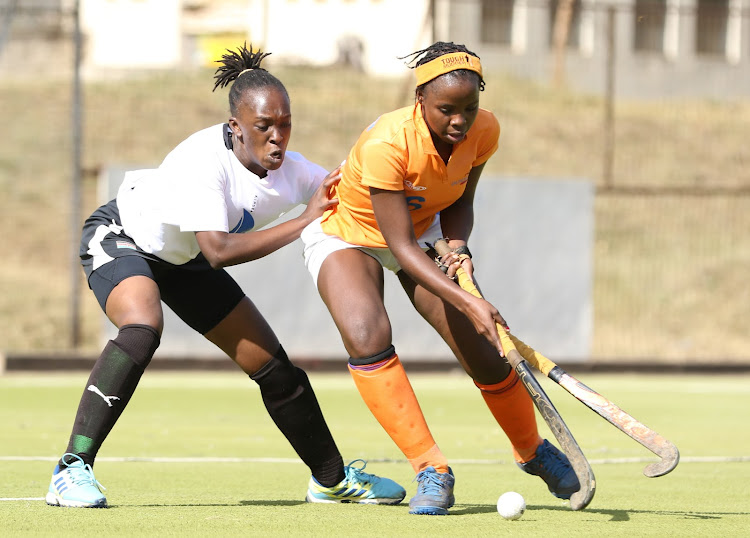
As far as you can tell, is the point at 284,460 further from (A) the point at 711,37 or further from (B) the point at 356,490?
(A) the point at 711,37

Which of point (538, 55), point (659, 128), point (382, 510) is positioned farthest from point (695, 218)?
point (382, 510)

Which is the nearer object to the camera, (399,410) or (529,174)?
(399,410)

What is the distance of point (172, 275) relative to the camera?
19.4 feet

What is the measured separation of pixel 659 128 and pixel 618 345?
7672 millimetres

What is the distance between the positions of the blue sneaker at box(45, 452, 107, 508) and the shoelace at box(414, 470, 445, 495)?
1306 millimetres

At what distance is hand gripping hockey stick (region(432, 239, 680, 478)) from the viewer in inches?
193

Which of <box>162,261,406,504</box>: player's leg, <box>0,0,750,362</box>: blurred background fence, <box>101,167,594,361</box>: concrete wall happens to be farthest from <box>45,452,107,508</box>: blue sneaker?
<box>0,0,750,362</box>: blurred background fence

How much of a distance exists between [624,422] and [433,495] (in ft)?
2.72

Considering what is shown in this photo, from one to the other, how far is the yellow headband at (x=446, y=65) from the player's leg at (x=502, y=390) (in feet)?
3.32

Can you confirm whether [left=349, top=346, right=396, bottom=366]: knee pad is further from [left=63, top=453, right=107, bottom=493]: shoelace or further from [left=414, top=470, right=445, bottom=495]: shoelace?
[left=63, top=453, right=107, bottom=493]: shoelace

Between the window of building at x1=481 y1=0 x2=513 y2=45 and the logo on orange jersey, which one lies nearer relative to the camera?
the logo on orange jersey

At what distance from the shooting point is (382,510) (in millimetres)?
5574

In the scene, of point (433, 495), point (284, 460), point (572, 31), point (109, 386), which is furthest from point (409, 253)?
point (572, 31)

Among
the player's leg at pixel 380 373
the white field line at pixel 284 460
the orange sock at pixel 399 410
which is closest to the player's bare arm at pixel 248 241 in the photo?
the player's leg at pixel 380 373
